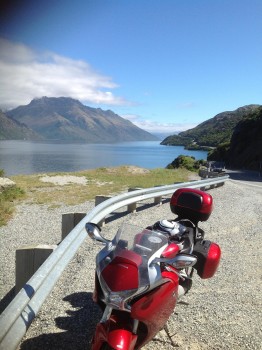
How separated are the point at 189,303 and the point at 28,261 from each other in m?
2.13

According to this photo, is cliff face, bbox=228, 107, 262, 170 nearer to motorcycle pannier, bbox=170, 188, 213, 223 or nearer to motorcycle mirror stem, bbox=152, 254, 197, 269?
motorcycle pannier, bbox=170, 188, 213, 223

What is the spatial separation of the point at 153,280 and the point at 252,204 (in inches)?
375

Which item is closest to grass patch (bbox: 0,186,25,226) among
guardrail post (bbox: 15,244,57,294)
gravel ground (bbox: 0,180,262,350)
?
gravel ground (bbox: 0,180,262,350)

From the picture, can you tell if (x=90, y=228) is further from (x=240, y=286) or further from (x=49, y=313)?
(x=240, y=286)

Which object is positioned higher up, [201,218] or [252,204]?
[201,218]

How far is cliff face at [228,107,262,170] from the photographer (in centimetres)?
4944

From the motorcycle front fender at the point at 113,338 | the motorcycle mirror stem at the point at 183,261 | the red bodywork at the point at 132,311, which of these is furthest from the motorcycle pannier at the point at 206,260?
the motorcycle front fender at the point at 113,338

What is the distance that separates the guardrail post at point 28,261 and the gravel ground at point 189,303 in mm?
404

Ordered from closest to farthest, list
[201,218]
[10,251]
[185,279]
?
[185,279] → [201,218] → [10,251]

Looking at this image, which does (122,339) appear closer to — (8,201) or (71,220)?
(71,220)

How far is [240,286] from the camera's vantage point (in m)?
4.90

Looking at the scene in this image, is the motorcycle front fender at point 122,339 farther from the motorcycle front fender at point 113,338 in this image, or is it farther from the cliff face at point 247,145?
the cliff face at point 247,145

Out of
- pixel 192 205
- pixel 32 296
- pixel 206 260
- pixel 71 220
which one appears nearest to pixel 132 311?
pixel 32 296

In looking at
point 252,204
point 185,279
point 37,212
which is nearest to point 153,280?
point 185,279
